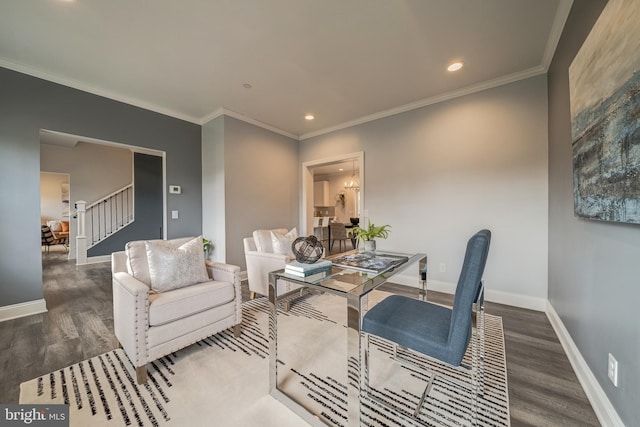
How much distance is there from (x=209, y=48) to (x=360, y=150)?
101 inches

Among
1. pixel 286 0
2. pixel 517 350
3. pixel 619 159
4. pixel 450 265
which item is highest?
pixel 286 0

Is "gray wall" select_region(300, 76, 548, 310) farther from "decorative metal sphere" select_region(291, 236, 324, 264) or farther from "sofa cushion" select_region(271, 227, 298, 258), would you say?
"decorative metal sphere" select_region(291, 236, 324, 264)

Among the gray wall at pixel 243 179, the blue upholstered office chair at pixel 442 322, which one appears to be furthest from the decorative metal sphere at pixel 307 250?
the gray wall at pixel 243 179

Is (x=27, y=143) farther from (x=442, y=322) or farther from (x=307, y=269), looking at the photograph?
(x=442, y=322)

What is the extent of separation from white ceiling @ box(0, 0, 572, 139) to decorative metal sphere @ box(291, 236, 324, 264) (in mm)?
1870

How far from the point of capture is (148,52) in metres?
2.37

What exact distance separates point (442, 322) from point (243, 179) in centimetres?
353

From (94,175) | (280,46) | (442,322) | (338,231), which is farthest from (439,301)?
(94,175)

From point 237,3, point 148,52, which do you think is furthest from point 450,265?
point 148,52

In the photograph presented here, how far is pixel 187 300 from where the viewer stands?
1.76 m

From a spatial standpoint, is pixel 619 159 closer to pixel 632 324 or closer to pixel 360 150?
pixel 632 324

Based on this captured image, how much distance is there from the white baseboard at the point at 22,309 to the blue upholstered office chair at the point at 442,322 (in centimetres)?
367

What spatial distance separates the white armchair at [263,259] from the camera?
2.71 m

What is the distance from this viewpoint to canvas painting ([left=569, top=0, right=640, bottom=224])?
97cm
